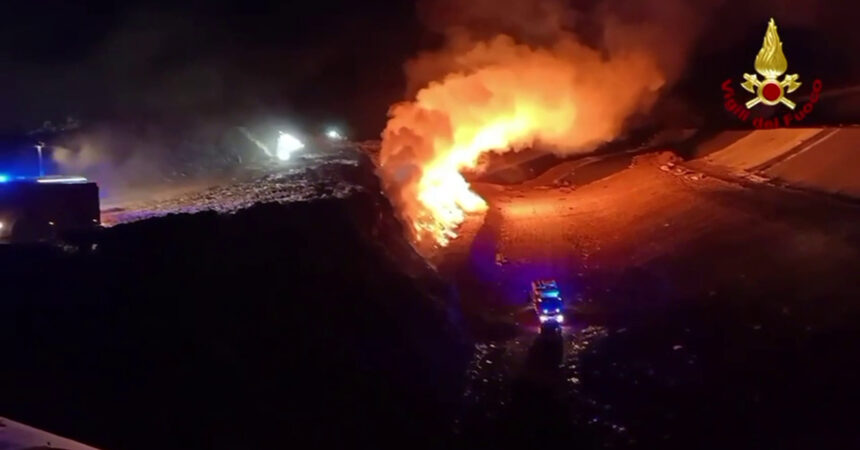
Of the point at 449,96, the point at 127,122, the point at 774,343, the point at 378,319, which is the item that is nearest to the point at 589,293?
the point at 774,343

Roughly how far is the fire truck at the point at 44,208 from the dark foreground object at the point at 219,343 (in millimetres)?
5924

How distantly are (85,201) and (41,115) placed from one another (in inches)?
845

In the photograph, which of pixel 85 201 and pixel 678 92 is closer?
pixel 85 201

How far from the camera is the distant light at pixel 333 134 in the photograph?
152 feet

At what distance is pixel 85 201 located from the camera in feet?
71.3

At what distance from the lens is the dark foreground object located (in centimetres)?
1186

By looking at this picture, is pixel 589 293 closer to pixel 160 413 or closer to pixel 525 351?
pixel 525 351

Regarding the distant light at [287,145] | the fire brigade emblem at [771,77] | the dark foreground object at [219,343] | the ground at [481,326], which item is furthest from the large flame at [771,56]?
the dark foreground object at [219,343]

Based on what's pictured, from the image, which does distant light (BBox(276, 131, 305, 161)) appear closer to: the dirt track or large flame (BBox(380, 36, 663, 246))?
large flame (BBox(380, 36, 663, 246))

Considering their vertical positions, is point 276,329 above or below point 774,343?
above

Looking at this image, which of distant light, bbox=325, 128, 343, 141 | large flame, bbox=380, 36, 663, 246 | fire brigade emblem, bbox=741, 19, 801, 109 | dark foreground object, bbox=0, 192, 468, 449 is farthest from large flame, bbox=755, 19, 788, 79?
dark foreground object, bbox=0, 192, 468, 449

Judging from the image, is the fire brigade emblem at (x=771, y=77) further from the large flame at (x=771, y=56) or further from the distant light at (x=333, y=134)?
the distant light at (x=333, y=134)

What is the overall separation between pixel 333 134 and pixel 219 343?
3592 cm

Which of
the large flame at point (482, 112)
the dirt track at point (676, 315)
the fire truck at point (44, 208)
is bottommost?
the dirt track at point (676, 315)
